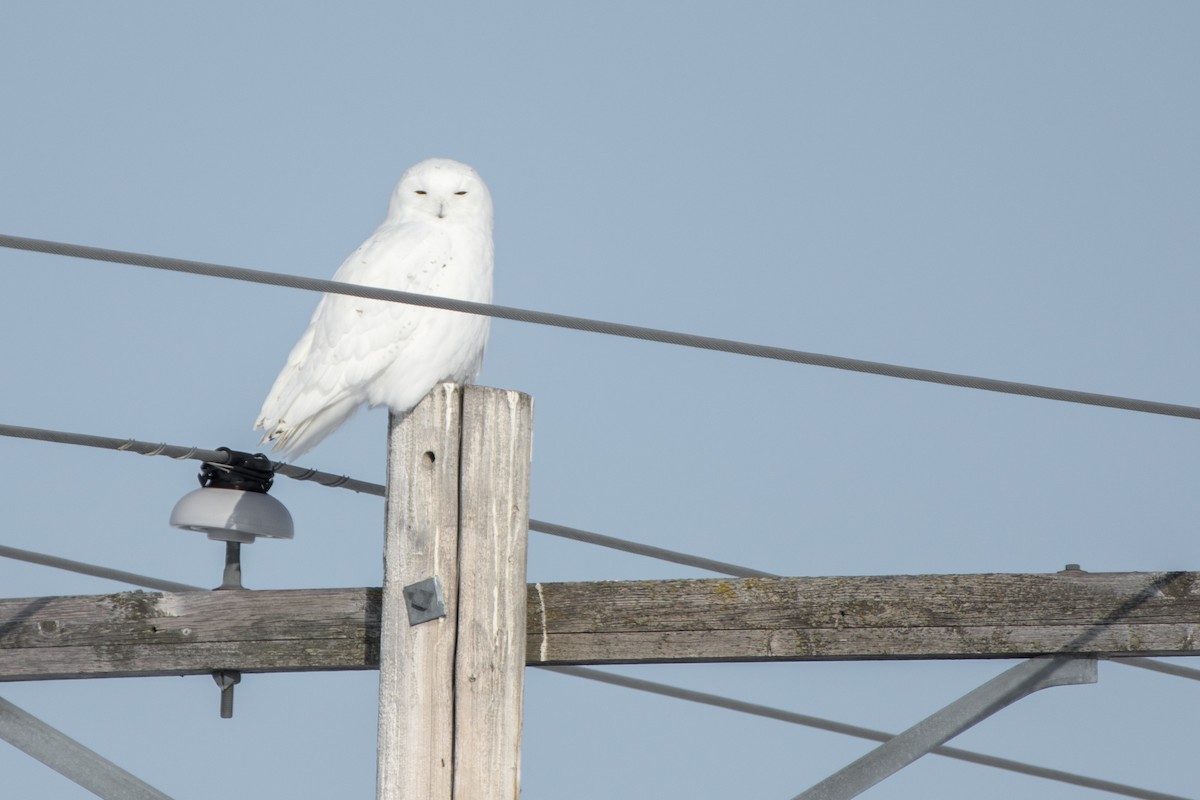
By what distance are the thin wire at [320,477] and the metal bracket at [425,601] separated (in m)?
0.48

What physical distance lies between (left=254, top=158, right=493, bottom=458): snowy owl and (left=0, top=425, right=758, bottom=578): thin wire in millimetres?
267

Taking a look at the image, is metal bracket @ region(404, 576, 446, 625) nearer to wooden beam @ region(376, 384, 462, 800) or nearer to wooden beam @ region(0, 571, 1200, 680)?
wooden beam @ region(376, 384, 462, 800)

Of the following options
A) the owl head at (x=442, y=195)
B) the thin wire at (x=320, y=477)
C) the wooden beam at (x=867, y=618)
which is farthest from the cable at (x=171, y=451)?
the owl head at (x=442, y=195)

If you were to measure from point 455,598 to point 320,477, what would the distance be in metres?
1.00

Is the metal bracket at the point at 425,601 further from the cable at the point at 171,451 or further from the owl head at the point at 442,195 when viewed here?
the owl head at the point at 442,195

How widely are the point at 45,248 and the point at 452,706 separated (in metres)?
1.27

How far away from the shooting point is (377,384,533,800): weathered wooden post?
319 centimetres

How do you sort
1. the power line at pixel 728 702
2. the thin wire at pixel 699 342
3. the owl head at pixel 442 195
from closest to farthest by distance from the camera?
1. the thin wire at pixel 699 342
2. the power line at pixel 728 702
3. the owl head at pixel 442 195

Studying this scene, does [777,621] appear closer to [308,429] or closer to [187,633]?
[187,633]

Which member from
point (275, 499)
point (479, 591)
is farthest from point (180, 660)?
point (479, 591)

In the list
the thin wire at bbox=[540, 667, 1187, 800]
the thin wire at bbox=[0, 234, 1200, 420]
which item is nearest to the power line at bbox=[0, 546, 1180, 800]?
the thin wire at bbox=[540, 667, 1187, 800]

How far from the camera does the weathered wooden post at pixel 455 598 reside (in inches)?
126

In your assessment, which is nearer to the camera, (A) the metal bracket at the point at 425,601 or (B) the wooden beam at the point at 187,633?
(A) the metal bracket at the point at 425,601

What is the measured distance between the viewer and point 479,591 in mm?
3289
